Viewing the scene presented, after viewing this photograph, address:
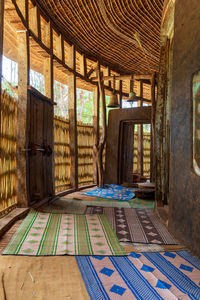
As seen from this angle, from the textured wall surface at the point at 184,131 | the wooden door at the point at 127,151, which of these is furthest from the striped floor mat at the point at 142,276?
the wooden door at the point at 127,151

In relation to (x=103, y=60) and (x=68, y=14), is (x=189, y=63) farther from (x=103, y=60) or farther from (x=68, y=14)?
(x=103, y=60)

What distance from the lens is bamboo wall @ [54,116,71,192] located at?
583 cm

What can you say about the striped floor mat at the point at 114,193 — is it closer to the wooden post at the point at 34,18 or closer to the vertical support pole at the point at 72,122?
the vertical support pole at the point at 72,122

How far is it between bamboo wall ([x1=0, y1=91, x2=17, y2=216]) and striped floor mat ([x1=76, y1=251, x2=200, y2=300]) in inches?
69.3

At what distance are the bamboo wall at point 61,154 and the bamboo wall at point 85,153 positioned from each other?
0.78 meters

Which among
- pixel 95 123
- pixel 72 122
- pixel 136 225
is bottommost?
pixel 136 225

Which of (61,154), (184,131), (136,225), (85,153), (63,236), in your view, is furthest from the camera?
(85,153)

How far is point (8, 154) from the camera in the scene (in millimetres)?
3652

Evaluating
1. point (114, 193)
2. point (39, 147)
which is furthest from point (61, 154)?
point (114, 193)

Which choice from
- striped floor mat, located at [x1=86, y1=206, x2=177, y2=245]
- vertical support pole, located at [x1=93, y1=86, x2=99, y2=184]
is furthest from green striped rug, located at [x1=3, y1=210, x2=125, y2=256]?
vertical support pole, located at [x1=93, y1=86, x2=99, y2=184]

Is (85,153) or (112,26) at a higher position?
(112,26)

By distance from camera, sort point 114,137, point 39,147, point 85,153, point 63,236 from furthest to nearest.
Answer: point 114,137
point 85,153
point 39,147
point 63,236

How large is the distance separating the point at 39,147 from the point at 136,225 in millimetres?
2323

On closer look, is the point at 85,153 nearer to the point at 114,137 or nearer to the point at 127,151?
the point at 114,137
